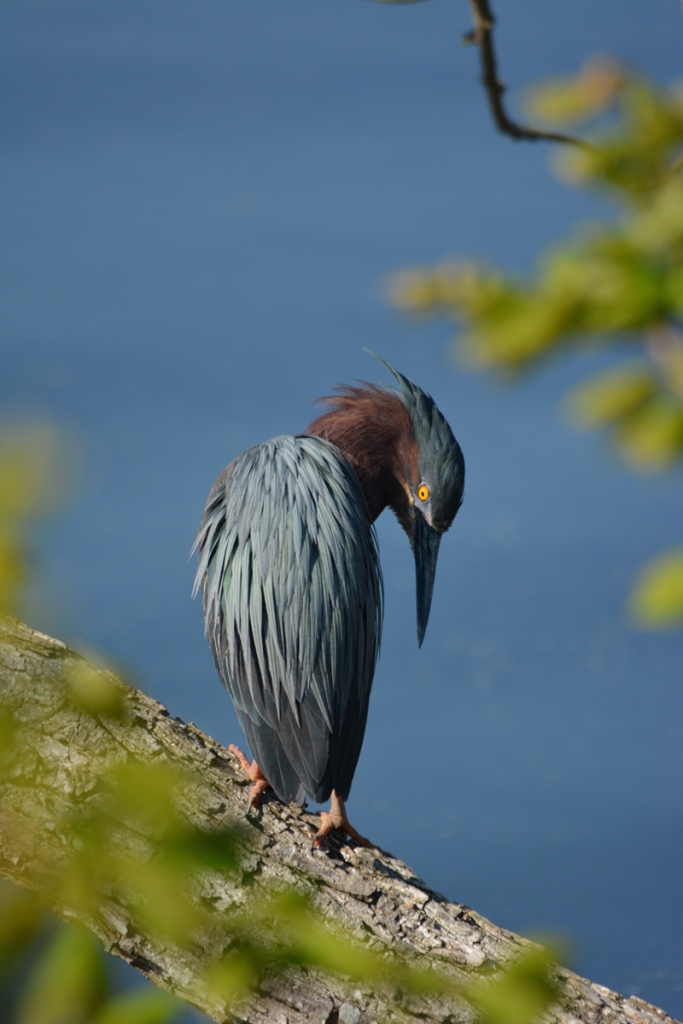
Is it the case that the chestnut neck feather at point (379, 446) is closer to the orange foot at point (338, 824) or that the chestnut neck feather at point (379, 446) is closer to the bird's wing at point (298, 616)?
the bird's wing at point (298, 616)

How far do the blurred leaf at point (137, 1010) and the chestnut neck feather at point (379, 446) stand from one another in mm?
1052

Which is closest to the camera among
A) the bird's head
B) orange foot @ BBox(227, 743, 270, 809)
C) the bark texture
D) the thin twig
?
the thin twig

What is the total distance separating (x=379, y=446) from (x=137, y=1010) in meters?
1.09

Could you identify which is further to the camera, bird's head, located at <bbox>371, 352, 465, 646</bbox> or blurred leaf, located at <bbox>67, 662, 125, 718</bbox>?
bird's head, located at <bbox>371, 352, 465, 646</bbox>

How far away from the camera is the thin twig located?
0.33m

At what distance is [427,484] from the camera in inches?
50.6

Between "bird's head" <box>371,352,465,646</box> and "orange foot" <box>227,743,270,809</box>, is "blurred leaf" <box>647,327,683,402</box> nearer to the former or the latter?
"orange foot" <box>227,743,270,809</box>

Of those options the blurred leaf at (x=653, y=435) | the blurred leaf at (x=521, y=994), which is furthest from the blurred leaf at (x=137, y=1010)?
the blurred leaf at (x=653, y=435)

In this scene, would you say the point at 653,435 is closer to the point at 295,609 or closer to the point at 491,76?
the point at 491,76

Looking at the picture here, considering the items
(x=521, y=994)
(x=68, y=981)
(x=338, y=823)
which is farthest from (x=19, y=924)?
(x=338, y=823)

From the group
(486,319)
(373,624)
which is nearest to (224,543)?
(373,624)

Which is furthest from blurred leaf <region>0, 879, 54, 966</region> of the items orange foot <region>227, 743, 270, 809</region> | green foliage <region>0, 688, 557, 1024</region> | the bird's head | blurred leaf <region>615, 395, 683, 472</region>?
the bird's head

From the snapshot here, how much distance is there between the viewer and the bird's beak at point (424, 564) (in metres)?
1.30

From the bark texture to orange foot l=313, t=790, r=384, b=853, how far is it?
0.04 ft
